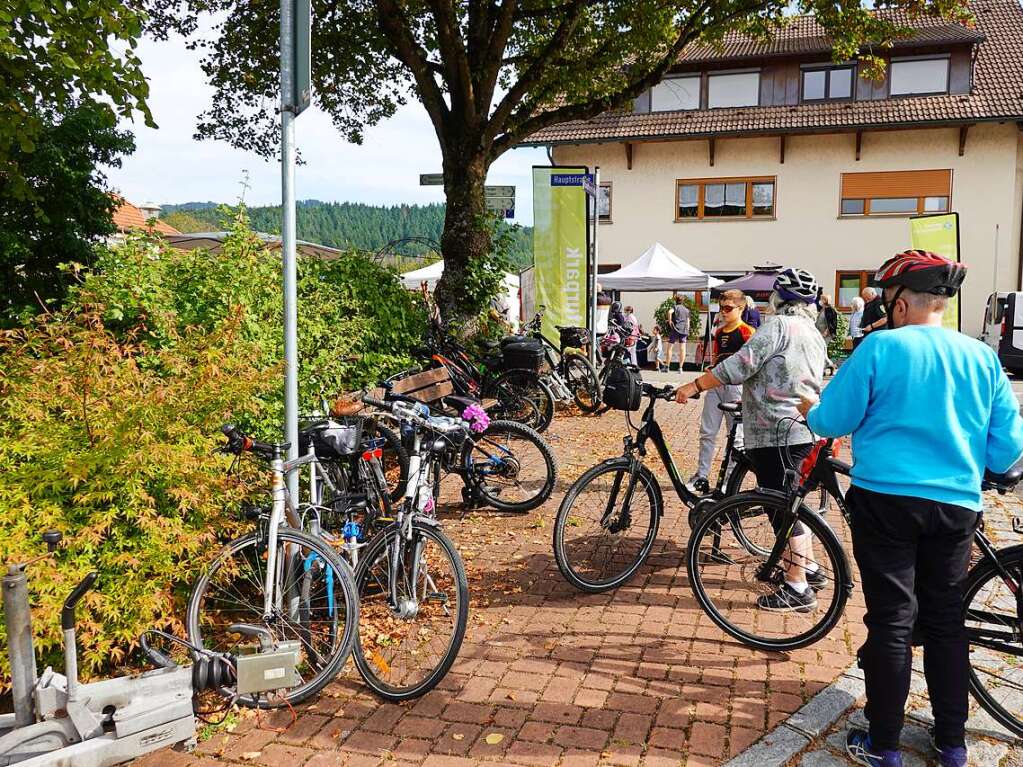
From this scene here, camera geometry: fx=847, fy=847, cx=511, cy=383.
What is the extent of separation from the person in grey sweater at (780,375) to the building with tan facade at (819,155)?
21.3m

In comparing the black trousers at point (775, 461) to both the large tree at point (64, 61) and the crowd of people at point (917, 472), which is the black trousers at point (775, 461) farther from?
the large tree at point (64, 61)

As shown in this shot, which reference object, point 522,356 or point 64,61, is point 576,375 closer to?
point 522,356

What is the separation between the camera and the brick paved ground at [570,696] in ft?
11.1

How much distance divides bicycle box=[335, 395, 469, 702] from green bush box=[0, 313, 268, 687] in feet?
2.64

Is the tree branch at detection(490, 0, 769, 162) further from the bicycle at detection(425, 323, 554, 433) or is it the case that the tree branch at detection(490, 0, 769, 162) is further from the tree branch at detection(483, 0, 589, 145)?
the bicycle at detection(425, 323, 554, 433)

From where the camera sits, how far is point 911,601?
120 inches

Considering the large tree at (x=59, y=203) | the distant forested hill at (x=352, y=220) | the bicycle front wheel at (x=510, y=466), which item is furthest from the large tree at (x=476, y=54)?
the distant forested hill at (x=352, y=220)

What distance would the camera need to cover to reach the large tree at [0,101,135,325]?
1099cm

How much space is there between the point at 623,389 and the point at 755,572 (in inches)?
54.2

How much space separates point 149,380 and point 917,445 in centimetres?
342

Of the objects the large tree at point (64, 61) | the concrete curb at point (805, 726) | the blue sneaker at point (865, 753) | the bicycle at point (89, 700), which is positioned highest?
the large tree at point (64, 61)

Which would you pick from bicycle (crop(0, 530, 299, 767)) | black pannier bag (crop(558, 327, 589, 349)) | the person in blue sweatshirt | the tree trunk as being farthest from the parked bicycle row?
the tree trunk

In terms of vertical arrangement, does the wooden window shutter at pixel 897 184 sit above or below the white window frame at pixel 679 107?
below

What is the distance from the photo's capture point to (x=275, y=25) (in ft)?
45.3
